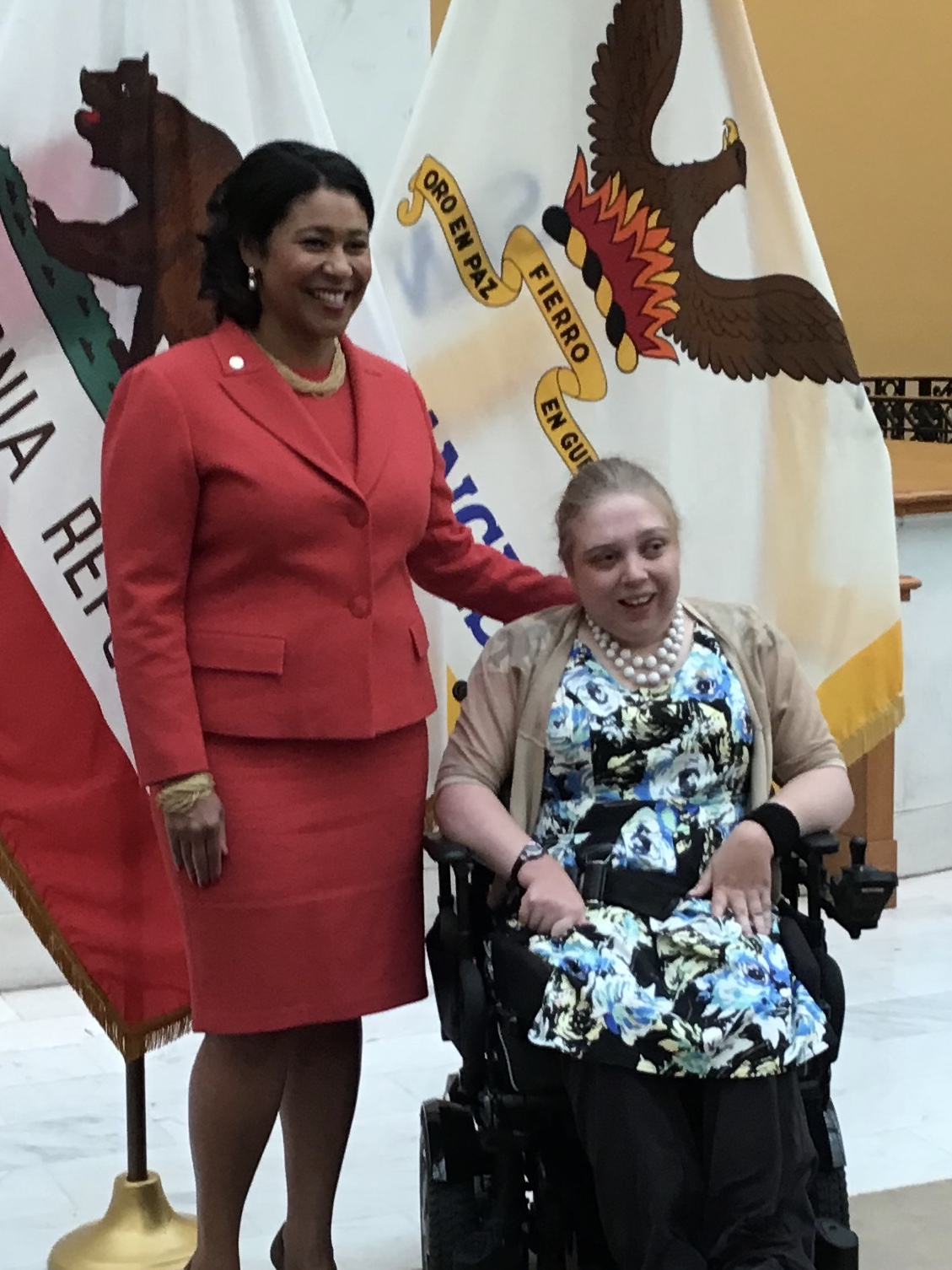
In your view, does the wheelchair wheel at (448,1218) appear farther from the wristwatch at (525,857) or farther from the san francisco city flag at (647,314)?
the san francisco city flag at (647,314)

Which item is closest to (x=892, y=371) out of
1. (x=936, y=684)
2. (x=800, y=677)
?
(x=936, y=684)

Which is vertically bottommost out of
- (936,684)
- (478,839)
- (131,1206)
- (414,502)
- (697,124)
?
(131,1206)

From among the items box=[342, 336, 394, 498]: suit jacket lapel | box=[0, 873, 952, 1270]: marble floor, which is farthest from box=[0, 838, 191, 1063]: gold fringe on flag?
box=[342, 336, 394, 498]: suit jacket lapel

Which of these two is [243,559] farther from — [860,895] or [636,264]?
[636,264]

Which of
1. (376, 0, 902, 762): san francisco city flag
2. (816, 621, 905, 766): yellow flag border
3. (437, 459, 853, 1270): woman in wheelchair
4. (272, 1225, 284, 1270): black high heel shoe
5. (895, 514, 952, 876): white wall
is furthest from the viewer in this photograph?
(895, 514, 952, 876): white wall

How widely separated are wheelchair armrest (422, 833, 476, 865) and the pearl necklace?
300mm

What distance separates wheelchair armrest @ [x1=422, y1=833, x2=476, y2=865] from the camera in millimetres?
1871

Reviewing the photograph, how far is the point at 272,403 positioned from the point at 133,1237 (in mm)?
1243

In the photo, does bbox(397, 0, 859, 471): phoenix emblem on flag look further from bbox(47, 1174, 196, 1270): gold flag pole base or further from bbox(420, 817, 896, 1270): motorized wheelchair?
bbox(47, 1174, 196, 1270): gold flag pole base

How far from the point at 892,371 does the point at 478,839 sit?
9.05m

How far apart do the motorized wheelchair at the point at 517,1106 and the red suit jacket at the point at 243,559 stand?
0.85 ft

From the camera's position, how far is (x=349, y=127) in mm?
3441

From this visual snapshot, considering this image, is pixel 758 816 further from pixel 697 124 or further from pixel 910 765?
pixel 910 765

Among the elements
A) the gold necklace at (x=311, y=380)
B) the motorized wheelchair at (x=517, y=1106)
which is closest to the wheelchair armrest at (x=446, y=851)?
the motorized wheelchair at (x=517, y=1106)
